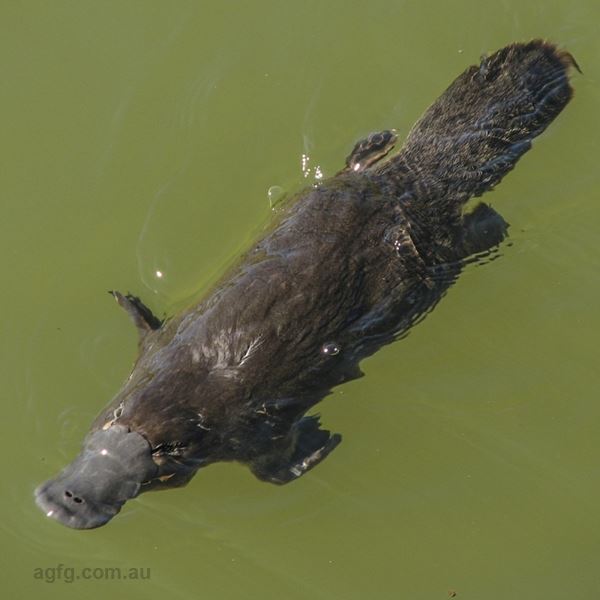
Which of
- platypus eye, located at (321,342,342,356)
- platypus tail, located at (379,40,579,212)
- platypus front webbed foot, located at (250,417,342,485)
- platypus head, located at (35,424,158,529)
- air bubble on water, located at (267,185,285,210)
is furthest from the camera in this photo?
air bubble on water, located at (267,185,285,210)

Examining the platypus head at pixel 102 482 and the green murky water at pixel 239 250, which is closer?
the platypus head at pixel 102 482

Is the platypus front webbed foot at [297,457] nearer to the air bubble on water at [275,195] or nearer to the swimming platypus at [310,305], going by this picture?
the swimming platypus at [310,305]

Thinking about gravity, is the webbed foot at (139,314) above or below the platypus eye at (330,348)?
above

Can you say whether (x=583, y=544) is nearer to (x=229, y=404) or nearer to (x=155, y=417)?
(x=229, y=404)

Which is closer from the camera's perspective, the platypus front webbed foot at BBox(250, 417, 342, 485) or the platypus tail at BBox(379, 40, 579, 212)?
the platypus front webbed foot at BBox(250, 417, 342, 485)

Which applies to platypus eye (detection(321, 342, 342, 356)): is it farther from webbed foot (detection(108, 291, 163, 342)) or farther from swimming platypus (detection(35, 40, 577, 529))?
webbed foot (detection(108, 291, 163, 342))

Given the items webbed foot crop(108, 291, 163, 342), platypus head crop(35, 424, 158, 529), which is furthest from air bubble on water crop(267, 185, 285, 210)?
platypus head crop(35, 424, 158, 529)

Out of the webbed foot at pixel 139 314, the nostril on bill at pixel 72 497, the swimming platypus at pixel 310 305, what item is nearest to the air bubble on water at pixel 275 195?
the swimming platypus at pixel 310 305

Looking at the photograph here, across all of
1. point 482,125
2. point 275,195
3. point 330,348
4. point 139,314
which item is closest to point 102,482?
point 139,314
